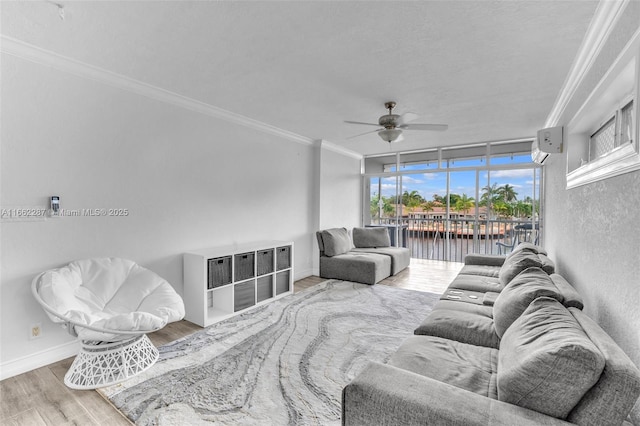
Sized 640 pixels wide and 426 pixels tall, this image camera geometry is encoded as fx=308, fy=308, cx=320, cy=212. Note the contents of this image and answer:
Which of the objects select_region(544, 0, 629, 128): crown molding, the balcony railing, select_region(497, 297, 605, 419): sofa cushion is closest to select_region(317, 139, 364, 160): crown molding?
the balcony railing

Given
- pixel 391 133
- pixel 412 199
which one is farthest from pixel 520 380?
pixel 412 199

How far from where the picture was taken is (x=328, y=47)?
2322mm

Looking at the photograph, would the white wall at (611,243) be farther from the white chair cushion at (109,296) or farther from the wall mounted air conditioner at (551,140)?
the white chair cushion at (109,296)

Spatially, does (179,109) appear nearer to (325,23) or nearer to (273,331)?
(325,23)

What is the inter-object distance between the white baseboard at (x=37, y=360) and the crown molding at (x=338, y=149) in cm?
437

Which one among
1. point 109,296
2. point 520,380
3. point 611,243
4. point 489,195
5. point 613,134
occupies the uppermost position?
point 613,134

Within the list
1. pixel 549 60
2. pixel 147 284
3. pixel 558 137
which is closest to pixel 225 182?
pixel 147 284

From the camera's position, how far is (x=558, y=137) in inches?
125

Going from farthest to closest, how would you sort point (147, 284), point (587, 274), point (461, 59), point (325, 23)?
1. point (147, 284)
2. point (461, 59)
3. point (587, 274)
4. point (325, 23)

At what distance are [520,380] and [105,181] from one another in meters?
3.35

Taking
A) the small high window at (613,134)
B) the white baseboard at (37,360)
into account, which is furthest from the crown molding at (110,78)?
the small high window at (613,134)

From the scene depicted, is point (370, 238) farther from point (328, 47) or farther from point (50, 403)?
point (50, 403)

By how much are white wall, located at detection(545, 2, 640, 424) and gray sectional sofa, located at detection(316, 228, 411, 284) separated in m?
2.67

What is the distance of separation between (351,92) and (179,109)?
1916mm
